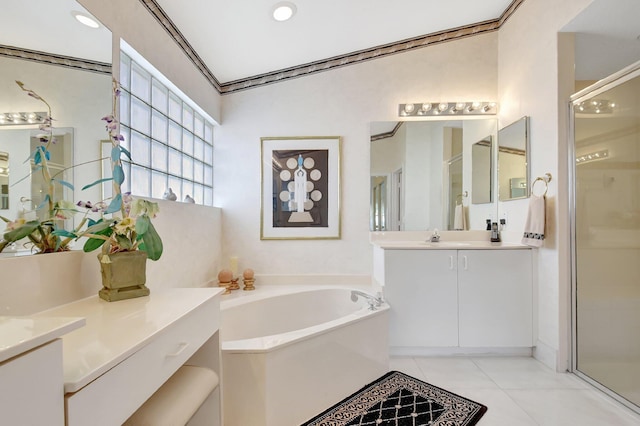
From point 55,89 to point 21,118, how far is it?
0.64ft

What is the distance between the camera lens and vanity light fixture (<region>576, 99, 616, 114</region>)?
1824 mm

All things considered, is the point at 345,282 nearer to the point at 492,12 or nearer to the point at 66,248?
the point at 66,248

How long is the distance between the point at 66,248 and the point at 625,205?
2.87 meters

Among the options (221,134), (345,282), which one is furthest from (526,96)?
(221,134)

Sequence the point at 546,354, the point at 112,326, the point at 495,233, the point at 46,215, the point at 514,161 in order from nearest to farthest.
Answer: the point at 112,326 < the point at 46,215 < the point at 546,354 < the point at 514,161 < the point at 495,233

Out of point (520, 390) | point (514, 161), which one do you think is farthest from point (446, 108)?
point (520, 390)

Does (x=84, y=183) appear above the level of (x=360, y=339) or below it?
above

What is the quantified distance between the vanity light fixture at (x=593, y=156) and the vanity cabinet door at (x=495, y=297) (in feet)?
2.43

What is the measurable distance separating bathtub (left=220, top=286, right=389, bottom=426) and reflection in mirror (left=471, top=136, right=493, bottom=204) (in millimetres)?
1500

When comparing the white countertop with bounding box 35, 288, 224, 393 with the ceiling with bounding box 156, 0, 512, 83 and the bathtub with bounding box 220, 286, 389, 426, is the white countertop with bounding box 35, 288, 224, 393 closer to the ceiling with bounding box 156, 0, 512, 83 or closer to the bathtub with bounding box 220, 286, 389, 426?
the bathtub with bounding box 220, 286, 389, 426

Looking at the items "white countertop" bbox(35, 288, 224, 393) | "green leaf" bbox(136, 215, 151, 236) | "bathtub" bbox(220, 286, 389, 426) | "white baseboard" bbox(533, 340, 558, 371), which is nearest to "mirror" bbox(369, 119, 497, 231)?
"bathtub" bbox(220, 286, 389, 426)

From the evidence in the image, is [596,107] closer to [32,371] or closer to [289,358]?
[289,358]

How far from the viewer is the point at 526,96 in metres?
2.40

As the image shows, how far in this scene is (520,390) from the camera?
187cm
